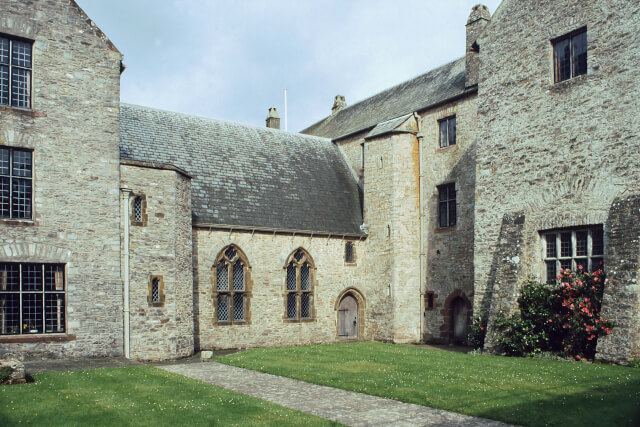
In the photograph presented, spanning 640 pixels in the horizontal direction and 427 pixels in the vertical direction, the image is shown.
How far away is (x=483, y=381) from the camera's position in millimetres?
11930

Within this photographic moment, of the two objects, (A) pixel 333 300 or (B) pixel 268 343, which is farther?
(A) pixel 333 300

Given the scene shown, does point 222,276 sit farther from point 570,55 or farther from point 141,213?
point 570,55

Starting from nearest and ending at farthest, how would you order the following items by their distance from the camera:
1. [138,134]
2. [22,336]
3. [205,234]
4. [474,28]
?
[22,336] < [205,234] < [138,134] < [474,28]

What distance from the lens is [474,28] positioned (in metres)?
22.9

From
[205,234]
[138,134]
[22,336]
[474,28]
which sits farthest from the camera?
[474,28]

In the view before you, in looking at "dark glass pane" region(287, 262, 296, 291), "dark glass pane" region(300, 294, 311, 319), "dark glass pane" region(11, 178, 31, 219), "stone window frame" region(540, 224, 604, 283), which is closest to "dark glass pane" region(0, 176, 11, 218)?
"dark glass pane" region(11, 178, 31, 219)

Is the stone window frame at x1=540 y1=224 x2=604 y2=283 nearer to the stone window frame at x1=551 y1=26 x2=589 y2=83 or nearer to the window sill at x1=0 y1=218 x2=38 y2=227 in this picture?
the stone window frame at x1=551 y1=26 x2=589 y2=83

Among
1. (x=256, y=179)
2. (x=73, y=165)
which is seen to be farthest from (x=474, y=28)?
(x=73, y=165)

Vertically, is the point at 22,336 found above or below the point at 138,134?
below

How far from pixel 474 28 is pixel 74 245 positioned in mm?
16199

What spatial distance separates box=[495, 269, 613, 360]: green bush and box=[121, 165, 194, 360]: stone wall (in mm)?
9098

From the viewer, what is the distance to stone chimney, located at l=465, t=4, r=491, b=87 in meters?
22.0

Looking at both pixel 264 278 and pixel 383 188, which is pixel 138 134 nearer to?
pixel 264 278

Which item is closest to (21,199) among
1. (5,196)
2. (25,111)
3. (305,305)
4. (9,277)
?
(5,196)
